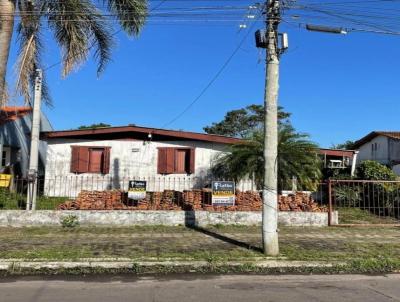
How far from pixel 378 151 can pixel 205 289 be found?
104 feet

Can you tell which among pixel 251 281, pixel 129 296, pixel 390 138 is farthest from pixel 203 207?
pixel 390 138

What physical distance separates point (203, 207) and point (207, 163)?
22.0 feet

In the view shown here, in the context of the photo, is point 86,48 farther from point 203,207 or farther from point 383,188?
point 383,188

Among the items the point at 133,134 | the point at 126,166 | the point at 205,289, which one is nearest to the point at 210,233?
the point at 205,289

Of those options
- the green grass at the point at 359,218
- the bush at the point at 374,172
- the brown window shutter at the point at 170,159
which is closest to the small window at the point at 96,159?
the brown window shutter at the point at 170,159

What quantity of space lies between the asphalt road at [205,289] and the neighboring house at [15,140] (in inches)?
610

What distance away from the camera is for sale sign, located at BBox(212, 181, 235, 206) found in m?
14.7

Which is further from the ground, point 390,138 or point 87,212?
point 390,138

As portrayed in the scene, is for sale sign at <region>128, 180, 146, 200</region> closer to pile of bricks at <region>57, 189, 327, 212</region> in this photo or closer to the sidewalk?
pile of bricks at <region>57, 189, 327, 212</region>

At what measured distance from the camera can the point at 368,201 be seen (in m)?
17.7

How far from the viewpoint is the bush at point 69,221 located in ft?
45.7

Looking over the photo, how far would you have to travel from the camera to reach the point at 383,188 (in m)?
17.7

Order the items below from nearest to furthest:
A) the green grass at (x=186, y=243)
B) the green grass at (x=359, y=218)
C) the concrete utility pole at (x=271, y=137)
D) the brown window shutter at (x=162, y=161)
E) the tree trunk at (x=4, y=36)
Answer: the green grass at (x=186, y=243) → the concrete utility pole at (x=271, y=137) → the tree trunk at (x=4, y=36) → the green grass at (x=359, y=218) → the brown window shutter at (x=162, y=161)

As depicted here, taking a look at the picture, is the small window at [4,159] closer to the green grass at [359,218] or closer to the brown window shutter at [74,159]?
the brown window shutter at [74,159]
